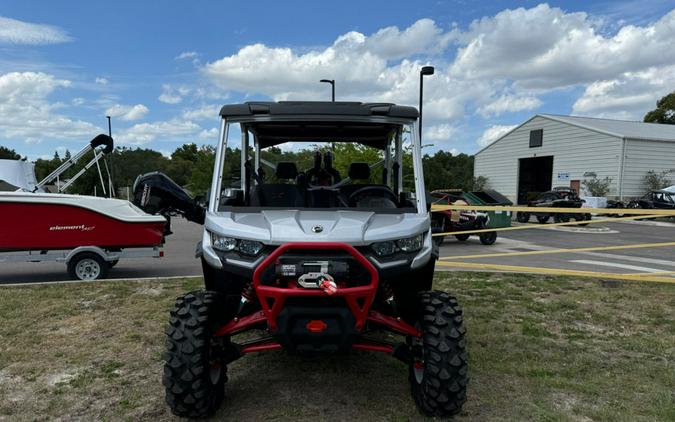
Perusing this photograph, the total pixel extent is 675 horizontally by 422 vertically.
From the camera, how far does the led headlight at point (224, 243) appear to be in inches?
130

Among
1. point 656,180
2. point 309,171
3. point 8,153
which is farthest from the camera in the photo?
point 8,153

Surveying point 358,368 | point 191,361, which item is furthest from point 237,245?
point 358,368

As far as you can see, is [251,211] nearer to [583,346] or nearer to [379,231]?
[379,231]

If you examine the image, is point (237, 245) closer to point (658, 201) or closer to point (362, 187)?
point (362, 187)

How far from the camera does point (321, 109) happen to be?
384 cm

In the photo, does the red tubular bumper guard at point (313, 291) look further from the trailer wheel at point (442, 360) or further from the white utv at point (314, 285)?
the trailer wheel at point (442, 360)

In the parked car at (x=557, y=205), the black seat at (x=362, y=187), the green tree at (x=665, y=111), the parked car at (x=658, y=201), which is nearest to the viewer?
the black seat at (x=362, y=187)

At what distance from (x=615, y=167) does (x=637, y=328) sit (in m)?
28.4

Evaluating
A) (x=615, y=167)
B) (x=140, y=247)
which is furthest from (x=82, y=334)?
(x=615, y=167)

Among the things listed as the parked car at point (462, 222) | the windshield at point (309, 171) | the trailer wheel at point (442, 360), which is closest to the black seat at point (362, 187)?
the windshield at point (309, 171)

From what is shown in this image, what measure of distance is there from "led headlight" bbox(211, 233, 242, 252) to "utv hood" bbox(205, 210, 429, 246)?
41 millimetres

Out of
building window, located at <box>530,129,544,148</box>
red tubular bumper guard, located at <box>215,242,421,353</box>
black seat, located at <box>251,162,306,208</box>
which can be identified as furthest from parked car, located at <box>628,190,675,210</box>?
red tubular bumper guard, located at <box>215,242,421,353</box>

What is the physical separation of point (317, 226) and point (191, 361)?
47.3 inches

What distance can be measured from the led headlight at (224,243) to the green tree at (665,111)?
6310 centimetres
